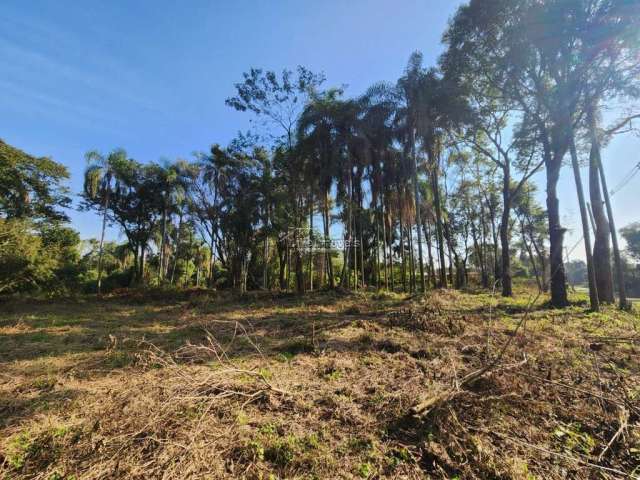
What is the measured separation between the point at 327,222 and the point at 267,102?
302 inches

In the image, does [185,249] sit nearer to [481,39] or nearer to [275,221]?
[275,221]

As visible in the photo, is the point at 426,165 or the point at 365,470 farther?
the point at 426,165

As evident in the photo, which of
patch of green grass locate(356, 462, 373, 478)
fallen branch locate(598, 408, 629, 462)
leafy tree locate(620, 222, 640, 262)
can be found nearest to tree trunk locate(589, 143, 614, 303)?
fallen branch locate(598, 408, 629, 462)

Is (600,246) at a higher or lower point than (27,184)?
lower

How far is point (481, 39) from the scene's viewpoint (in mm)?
10078

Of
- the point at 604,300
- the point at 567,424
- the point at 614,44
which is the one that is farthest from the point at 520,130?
the point at 567,424

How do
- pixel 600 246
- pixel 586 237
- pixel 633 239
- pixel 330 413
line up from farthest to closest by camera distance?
1. pixel 633 239
2. pixel 600 246
3. pixel 586 237
4. pixel 330 413

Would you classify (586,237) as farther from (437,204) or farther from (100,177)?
(100,177)

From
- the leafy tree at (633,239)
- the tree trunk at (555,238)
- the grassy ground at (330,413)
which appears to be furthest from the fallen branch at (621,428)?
the leafy tree at (633,239)

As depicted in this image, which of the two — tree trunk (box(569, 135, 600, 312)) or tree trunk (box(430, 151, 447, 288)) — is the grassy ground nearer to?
tree trunk (box(569, 135, 600, 312))

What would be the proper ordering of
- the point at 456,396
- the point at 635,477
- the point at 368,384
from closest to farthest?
the point at 635,477 → the point at 456,396 → the point at 368,384

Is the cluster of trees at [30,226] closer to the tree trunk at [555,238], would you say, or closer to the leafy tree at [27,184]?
the leafy tree at [27,184]

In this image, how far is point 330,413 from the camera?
304cm

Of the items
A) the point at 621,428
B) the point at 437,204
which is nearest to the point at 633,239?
the point at 437,204
